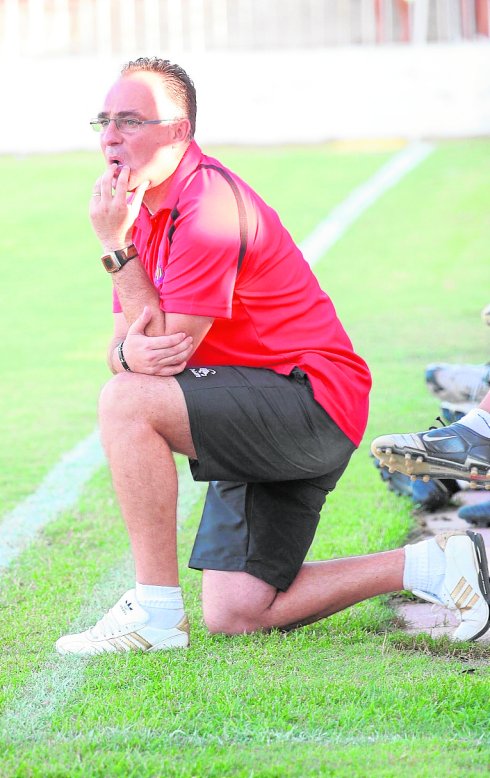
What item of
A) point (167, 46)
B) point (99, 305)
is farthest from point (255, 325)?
point (167, 46)

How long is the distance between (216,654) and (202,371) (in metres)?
0.83

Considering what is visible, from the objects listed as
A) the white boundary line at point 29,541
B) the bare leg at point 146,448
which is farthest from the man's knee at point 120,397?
the white boundary line at point 29,541

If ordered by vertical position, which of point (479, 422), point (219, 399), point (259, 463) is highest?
point (219, 399)

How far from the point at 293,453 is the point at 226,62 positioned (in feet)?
56.8

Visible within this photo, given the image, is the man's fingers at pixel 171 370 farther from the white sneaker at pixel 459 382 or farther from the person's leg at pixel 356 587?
the white sneaker at pixel 459 382

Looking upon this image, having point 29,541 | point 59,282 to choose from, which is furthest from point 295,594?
point 59,282

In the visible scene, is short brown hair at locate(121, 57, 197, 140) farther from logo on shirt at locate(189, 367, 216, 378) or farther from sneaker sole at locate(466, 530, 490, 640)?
sneaker sole at locate(466, 530, 490, 640)

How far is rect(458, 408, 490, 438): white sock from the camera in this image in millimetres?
4277

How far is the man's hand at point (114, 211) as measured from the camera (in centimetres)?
378

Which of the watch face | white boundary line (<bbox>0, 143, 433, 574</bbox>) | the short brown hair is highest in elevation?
the short brown hair

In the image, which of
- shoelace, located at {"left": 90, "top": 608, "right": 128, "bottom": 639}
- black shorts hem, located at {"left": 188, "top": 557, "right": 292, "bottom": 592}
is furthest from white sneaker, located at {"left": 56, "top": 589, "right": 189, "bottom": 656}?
black shorts hem, located at {"left": 188, "top": 557, "right": 292, "bottom": 592}

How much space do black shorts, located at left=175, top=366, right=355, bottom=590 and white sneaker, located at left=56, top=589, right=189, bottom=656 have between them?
11.6 inches

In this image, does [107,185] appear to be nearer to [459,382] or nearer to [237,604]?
[237,604]

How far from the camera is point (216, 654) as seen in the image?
3684mm
